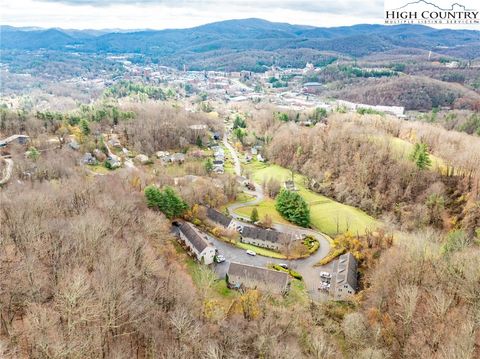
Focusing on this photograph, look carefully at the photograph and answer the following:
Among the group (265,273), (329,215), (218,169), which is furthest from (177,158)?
(265,273)

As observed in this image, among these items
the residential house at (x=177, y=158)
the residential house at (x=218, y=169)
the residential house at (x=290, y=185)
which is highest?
the residential house at (x=177, y=158)

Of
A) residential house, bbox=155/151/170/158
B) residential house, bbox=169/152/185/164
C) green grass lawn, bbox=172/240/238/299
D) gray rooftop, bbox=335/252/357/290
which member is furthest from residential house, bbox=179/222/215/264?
residential house, bbox=155/151/170/158

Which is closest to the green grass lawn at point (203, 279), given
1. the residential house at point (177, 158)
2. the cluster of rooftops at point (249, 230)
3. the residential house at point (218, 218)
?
the residential house at point (218, 218)

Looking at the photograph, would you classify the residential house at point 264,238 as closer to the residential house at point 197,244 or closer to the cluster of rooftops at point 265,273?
the cluster of rooftops at point 265,273

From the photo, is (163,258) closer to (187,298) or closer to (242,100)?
(187,298)

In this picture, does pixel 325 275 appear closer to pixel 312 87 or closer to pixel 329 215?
pixel 329 215

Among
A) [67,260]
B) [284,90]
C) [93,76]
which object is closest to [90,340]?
[67,260]
